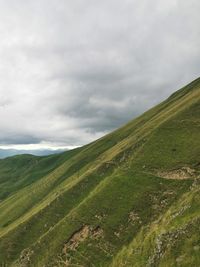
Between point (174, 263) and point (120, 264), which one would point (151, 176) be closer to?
point (120, 264)

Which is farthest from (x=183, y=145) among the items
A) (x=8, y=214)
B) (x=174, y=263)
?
(x=8, y=214)

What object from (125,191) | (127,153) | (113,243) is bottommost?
(113,243)

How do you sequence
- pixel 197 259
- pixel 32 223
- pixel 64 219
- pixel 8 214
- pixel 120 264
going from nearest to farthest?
pixel 197 259, pixel 120 264, pixel 64 219, pixel 32 223, pixel 8 214

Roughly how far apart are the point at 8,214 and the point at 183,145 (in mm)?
71112

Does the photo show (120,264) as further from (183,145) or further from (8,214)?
(8,214)

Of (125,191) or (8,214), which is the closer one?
(125,191)

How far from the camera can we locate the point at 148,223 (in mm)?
67188

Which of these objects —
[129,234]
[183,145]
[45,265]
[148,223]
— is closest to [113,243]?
[129,234]

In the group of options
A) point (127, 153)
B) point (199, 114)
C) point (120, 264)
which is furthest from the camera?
point (199, 114)

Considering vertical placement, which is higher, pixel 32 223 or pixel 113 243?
pixel 32 223

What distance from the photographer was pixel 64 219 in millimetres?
79875

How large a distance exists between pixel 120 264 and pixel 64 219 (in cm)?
3007

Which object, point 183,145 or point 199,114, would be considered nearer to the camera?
point 183,145

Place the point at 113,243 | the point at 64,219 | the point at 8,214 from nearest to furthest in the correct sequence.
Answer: the point at 113,243 → the point at 64,219 → the point at 8,214
